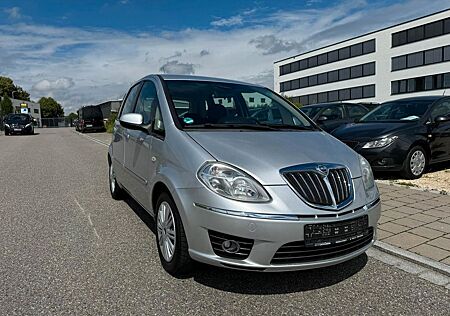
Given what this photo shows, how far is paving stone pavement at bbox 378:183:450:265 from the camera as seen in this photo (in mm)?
3803

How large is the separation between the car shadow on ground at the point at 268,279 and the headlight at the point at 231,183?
30.3 inches

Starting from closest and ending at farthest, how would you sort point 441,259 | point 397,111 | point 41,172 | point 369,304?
1. point 369,304
2. point 441,259
3. point 397,111
4. point 41,172

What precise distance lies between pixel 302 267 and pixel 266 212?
488 mm

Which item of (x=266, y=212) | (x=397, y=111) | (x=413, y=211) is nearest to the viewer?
(x=266, y=212)

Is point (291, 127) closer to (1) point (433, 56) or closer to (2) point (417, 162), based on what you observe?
(2) point (417, 162)

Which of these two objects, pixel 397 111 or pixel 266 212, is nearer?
pixel 266 212

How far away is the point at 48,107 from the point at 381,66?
102391mm

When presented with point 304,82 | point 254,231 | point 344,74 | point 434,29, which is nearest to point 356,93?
point 344,74

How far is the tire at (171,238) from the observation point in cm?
301

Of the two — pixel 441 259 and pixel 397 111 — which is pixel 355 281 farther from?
pixel 397 111

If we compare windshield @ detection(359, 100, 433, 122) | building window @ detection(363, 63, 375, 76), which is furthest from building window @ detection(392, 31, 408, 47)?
windshield @ detection(359, 100, 433, 122)

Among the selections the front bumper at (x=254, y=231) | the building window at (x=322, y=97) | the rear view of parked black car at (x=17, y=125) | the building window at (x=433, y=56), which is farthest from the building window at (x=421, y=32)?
the front bumper at (x=254, y=231)

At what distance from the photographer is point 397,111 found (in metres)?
7.88

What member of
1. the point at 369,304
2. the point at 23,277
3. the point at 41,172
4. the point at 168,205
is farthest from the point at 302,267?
the point at 41,172
